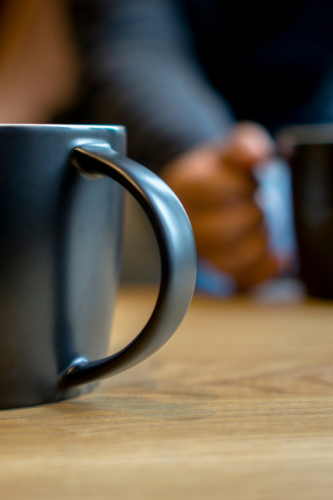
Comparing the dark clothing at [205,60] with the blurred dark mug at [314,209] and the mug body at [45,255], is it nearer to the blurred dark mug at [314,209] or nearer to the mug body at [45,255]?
the blurred dark mug at [314,209]

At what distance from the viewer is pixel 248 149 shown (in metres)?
0.59

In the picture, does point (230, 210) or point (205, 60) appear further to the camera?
point (205, 60)

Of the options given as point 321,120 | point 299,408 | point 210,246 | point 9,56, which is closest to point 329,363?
point 299,408

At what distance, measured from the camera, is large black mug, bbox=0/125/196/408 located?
20 cm

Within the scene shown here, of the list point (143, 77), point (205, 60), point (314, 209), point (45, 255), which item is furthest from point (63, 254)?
point (205, 60)

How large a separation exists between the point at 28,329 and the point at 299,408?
12cm

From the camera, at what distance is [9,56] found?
1.79m

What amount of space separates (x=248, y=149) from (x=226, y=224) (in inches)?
3.8

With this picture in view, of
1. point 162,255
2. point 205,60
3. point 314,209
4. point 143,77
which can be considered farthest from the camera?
point 205,60

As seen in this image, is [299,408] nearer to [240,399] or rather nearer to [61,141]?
[240,399]

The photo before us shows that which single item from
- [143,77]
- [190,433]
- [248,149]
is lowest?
[190,433]

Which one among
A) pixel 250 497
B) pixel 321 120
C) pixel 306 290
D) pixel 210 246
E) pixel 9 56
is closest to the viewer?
pixel 250 497

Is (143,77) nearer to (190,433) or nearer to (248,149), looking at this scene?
(248,149)

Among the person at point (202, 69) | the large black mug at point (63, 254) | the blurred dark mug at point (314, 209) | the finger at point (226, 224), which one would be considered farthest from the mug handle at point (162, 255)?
the person at point (202, 69)
